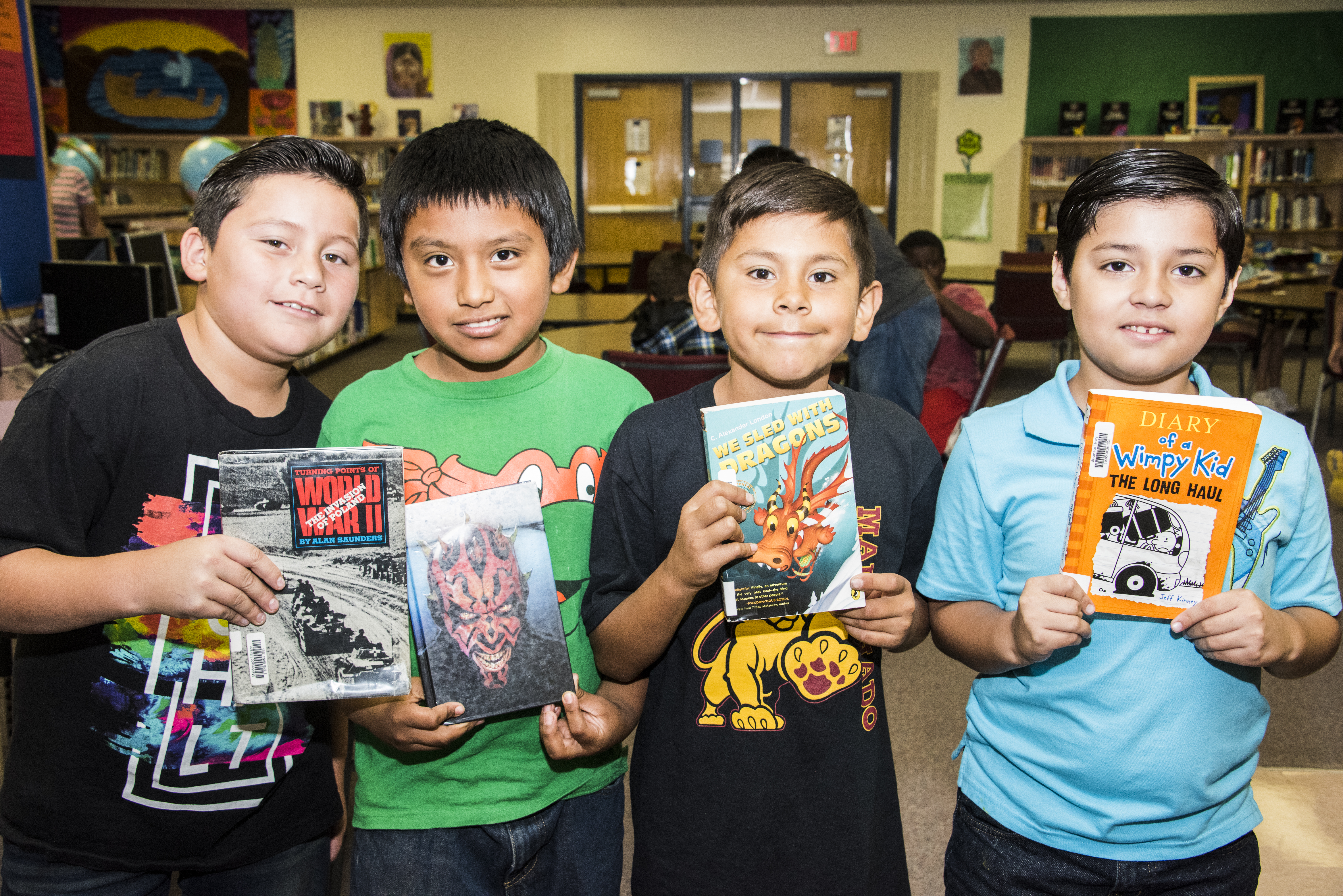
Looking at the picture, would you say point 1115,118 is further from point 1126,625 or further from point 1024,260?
point 1126,625

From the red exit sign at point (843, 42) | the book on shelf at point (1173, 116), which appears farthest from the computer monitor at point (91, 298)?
the book on shelf at point (1173, 116)

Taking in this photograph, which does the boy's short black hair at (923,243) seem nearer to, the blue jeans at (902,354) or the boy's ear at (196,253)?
the blue jeans at (902,354)

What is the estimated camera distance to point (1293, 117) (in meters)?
9.50

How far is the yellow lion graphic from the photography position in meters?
1.05

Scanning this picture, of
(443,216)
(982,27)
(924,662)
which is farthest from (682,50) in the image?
(443,216)

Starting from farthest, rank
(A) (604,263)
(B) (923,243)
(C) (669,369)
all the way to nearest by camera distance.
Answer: (A) (604,263) < (B) (923,243) < (C) (669,369)

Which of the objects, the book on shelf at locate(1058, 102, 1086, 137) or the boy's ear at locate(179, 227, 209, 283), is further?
the book on shelf at locate(1058, 102, 1086, 137)

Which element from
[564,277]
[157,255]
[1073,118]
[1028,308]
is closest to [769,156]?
[564,277]

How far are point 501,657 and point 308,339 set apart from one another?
1.46 feet

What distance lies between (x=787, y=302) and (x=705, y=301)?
0.48ft

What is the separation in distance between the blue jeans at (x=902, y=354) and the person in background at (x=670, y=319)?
78 cm

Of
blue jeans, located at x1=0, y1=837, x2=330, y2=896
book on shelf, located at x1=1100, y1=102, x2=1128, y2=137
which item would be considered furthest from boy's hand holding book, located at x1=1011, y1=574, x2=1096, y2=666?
book on shelf, located at x1=1100, y1=102, x2=1128, y2=137

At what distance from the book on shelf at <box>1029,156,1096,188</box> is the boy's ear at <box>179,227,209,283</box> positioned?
10212 mm

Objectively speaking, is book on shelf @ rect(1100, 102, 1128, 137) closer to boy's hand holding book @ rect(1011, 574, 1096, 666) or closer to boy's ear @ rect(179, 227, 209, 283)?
boy's hand holding book @ rect(1011, 574, 1096, 666)
